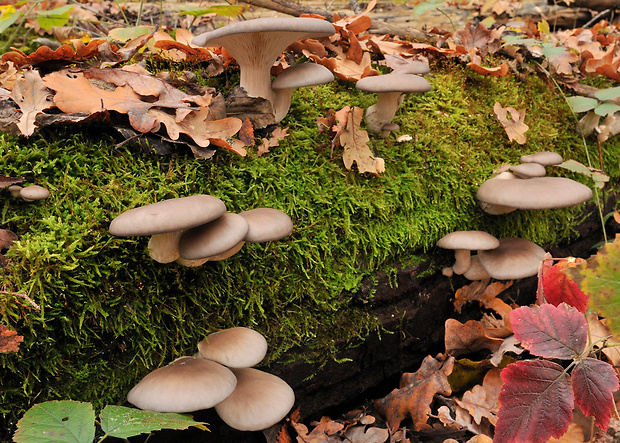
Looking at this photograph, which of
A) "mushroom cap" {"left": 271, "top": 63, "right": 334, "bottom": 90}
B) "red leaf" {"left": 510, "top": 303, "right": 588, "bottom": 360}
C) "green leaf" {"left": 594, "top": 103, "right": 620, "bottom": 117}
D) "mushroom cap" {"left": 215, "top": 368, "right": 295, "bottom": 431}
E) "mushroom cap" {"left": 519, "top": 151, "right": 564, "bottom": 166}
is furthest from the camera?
"green leaf" {"left": 594, "top": 103, "right": 620, "bottom": 117}

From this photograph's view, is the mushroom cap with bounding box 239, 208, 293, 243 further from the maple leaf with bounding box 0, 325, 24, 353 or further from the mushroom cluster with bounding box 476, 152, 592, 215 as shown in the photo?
the mushroom cluster with bounding box 476, 152, 592, 215

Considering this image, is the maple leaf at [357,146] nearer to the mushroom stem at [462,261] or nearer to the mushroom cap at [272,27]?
the mushroom cap at [272,27]

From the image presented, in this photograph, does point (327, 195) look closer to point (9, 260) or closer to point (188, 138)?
point (188, 138)

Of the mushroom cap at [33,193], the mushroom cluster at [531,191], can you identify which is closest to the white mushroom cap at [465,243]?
the mushroom cluster at [531,191]

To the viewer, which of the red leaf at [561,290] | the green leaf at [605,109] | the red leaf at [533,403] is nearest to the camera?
the red leaf at [533,403]

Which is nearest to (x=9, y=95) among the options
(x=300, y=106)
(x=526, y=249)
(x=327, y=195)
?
(x=300, y=106)

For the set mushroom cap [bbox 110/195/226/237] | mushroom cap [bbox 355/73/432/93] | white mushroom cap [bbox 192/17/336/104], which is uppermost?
white mushroom cap [bbox 192/17/336/104]

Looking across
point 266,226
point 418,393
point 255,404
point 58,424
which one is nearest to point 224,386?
point 255,404

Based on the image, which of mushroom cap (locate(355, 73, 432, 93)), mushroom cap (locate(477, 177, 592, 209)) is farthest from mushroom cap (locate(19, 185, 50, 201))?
mushroom cap (locate(477, 177, 592, 209))
